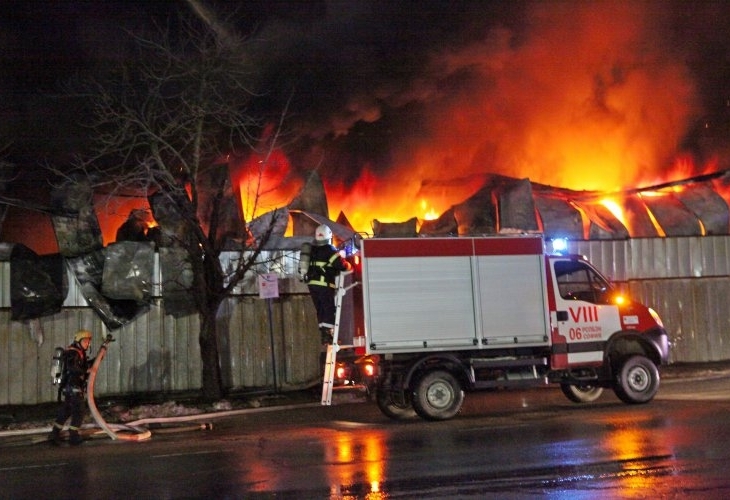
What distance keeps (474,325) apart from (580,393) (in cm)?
286

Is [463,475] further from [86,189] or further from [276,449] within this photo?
[86,189]

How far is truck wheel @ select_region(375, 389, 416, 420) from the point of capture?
438 inches

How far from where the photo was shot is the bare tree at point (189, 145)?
44.7 ft

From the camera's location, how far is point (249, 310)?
15.7 meters

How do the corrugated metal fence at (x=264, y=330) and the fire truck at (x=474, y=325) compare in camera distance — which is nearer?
the fire truck at (x=474, y=325)

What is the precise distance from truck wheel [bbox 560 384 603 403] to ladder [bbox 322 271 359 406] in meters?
4.01

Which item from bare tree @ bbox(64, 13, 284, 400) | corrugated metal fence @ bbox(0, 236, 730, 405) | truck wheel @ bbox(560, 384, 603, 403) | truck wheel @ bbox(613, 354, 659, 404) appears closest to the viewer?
truck wheel @ bbox(613, 354, 659, 404)

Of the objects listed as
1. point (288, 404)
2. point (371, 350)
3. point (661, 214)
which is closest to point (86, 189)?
point (288, 404)

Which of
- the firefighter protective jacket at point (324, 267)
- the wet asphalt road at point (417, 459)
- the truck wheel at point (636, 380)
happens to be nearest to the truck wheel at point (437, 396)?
the wet asphalt road at point (417, 459)

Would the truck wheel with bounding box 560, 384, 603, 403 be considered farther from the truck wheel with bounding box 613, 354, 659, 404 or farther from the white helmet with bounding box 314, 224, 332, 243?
the white helmet with bounding box 314, 224, 332, 243

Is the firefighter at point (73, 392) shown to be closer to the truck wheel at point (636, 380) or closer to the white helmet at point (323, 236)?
the white helmet at point (323, 236)

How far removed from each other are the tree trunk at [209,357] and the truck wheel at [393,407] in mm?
4010

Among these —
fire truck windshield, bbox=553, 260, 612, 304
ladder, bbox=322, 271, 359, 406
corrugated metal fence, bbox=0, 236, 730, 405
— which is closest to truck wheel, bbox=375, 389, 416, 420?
ladder, bbox=322, 271, 359, 406

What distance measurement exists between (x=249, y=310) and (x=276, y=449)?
6.86 m
